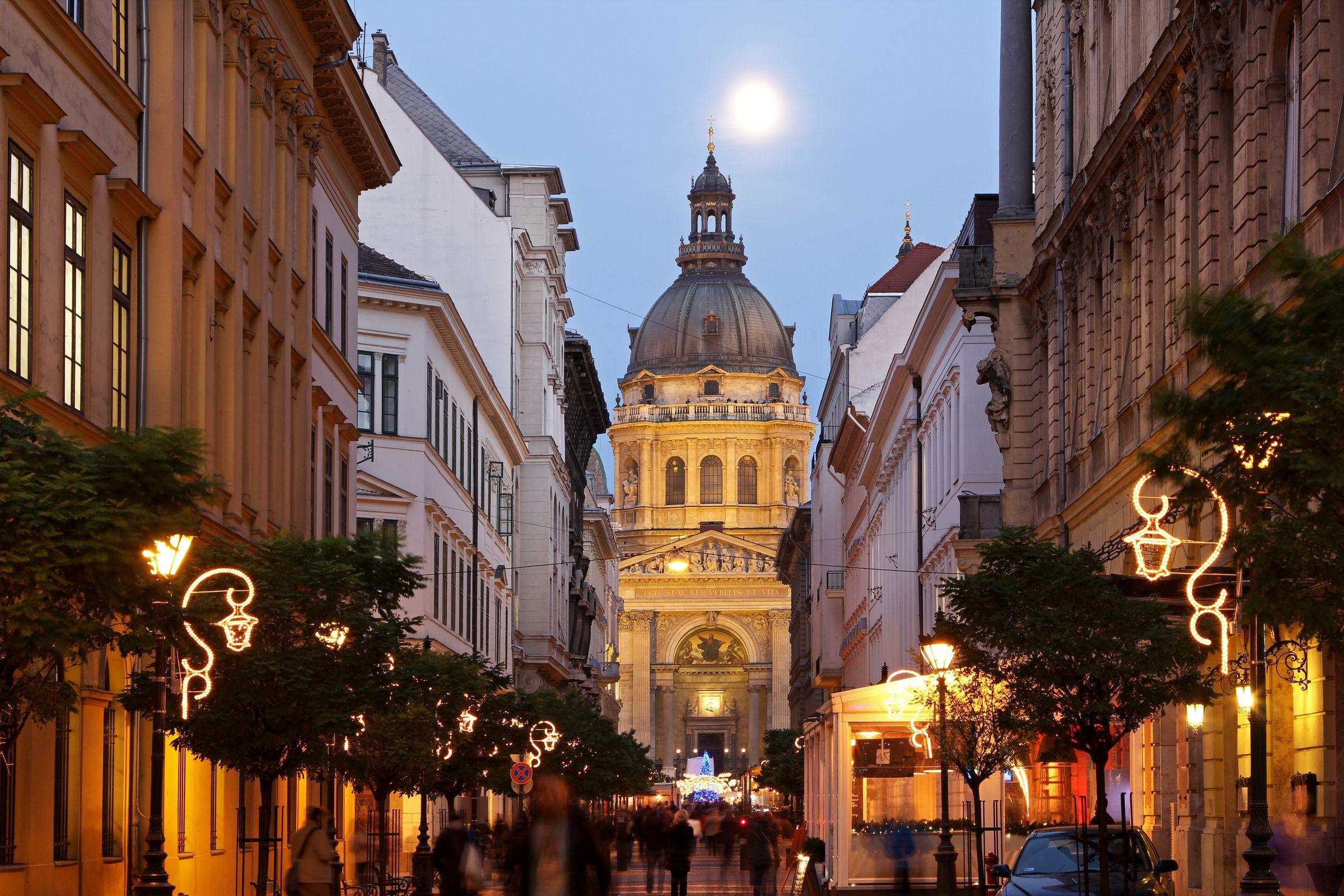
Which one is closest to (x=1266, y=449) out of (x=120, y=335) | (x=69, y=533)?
(x=69, y=533)

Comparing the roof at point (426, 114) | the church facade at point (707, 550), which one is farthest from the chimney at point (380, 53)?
the church facade at point (707, 550)

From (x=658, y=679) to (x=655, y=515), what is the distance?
1660 cm

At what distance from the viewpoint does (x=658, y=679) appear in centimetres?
18438

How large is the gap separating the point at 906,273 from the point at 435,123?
91.1 ft

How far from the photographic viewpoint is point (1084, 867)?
20.4 metres

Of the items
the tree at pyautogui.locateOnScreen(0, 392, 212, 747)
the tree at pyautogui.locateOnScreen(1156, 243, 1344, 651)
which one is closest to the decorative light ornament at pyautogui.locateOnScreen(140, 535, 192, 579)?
the tree at pyautogui.locateOnScreen(0, 392, 212, 747)

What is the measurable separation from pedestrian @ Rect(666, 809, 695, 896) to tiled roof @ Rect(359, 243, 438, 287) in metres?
20.7

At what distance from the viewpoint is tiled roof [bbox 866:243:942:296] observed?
93.6 meters

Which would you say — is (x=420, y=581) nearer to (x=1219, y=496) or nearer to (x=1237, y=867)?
(x=1237, y=867)

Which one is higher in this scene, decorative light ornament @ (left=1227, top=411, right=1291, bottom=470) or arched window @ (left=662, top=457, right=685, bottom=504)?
arched window @ (left=662, top=457, right=685, bottom=504)

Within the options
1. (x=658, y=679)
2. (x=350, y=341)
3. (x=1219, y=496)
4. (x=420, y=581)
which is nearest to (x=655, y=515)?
(x=658, y=679)

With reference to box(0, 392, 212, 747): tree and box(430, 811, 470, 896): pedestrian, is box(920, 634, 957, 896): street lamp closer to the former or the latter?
box(430, 811, 470, 896): pedestrian

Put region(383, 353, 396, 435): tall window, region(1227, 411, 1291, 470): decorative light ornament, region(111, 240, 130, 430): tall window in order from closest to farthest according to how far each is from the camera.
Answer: region(1227, 411, 1291, 470): decorative light ornament → region(111, 240, 130, 430): tall window → region(383, 353, 396, 435): tall window

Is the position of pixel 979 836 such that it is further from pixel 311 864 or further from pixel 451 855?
pixel 311 864
